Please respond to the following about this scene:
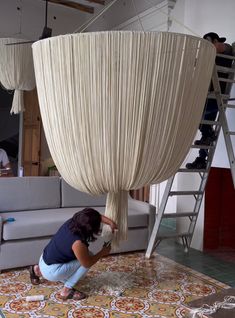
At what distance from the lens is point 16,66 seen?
3574 millimetres

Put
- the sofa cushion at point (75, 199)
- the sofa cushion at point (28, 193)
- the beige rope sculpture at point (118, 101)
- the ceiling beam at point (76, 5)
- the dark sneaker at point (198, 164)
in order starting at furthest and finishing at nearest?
the ceiling beam at point (76, 5)
the sofa cushion at point (75, 199)
the sofa cushion at point (28, 193)
the dark sneaker at point (198, 164)
the beige rope sculpture at point (118, 101)

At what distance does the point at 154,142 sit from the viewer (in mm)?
1061

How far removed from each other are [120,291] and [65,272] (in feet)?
1.52

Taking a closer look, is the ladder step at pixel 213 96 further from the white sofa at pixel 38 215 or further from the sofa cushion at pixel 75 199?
the sofa cushion at pixel 75 199

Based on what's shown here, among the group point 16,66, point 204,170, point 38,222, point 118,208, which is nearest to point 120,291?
point 38,222

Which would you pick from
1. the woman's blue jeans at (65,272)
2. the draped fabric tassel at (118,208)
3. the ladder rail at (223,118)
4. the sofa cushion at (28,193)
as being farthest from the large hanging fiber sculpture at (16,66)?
the draped fabric tassel at (118,208)

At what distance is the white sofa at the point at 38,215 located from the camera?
10.5ft

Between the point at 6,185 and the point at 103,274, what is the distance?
4.62 ft

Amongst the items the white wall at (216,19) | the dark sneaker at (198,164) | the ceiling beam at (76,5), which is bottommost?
the dark sneaker at (198,164)

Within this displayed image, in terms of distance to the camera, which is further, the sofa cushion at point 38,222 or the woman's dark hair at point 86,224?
the sofa cushion at point 38,222

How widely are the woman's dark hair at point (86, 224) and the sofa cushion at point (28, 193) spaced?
138 cm

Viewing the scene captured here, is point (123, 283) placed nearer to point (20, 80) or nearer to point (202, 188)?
point (202, 188)

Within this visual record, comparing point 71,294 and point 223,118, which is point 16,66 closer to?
point 223,118

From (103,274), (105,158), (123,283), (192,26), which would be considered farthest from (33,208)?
(105,158)
